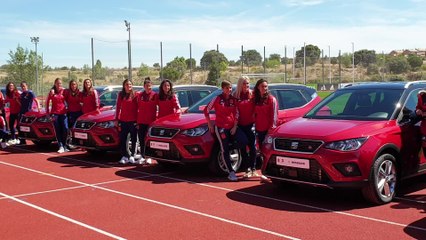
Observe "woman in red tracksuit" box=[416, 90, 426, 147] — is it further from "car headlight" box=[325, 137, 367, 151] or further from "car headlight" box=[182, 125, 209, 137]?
"car headlight" box=[182, 125, 209, 137]

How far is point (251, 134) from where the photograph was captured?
27.6 ft

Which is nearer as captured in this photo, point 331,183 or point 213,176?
point 331,183

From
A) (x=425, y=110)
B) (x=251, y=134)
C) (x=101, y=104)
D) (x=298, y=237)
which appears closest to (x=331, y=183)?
(x=298, y=237)

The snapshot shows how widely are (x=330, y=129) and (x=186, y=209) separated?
219 cm

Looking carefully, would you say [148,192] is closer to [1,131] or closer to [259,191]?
[259,191]

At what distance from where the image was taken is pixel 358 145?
6223mm

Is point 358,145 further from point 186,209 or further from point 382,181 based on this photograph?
point 186,209

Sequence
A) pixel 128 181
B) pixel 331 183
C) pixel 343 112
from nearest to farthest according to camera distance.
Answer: pixel 331 183 < pixel 343 112 < pixel 128 181

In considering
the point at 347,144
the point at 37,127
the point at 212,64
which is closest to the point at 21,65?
the point at 212,64

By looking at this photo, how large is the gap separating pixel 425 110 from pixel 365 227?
7.28 ft

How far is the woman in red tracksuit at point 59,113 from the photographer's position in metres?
11.8

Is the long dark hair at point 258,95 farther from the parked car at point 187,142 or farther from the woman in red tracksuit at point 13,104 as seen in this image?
the woman in red tracksuit at point 13,104

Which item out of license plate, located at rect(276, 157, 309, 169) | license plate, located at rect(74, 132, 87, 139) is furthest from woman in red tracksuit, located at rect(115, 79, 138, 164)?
license plate, located at rect(276, 157, 309, 169)

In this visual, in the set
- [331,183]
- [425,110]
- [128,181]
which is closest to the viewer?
[331,183]
